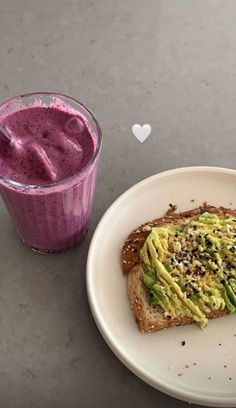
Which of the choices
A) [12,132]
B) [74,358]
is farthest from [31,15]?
[74,358]

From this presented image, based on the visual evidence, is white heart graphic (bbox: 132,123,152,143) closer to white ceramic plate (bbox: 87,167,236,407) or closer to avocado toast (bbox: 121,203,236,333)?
white ceramic plate (bbox: 87,167,236,407)

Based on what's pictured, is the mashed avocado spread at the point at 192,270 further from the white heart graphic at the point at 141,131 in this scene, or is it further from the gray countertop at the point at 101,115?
the white heart graphic at the point at 141,131

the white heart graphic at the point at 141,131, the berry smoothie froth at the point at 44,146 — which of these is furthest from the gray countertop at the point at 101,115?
the berry smoothie froth at the point at 44,146

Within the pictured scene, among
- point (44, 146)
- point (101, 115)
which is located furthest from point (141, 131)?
point (44, 146)

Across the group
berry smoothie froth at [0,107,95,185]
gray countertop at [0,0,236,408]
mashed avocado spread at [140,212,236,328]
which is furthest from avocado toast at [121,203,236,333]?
berry smoothie froth at [0,107,95,185]

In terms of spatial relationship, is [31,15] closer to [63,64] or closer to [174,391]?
[63,64]

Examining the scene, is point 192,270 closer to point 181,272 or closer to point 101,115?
point 181,272
